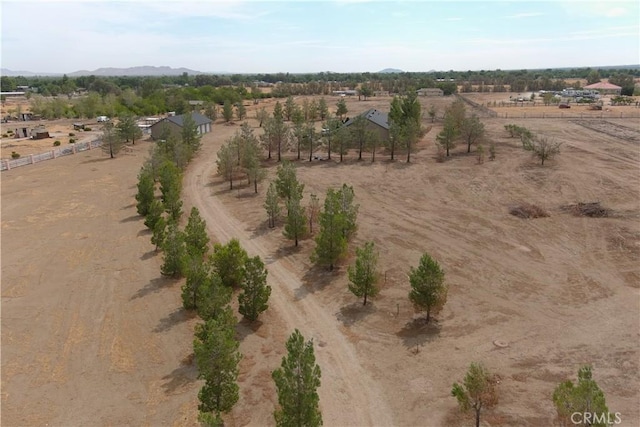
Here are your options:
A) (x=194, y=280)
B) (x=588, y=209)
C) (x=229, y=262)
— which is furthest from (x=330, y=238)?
(x=588, y=209)

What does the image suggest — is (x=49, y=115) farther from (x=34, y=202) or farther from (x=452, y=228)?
(x=452, y=228)

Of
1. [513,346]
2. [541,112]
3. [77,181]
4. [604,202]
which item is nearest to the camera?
[513,346]

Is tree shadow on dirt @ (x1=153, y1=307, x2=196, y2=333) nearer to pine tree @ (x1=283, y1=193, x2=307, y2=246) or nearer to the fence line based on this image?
pine tree @ (x1=283, y1=193, x2=307, y2=246)

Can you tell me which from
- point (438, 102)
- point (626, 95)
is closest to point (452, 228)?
point (438, 102)

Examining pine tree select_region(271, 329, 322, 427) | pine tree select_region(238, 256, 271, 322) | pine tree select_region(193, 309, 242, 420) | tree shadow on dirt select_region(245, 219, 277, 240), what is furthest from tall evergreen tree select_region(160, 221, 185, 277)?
pine tree select_region(271, 329, 322, 427)

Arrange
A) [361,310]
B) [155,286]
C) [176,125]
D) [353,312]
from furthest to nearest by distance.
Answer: [176,125] < [155,286] < [361,310] < [353,312]

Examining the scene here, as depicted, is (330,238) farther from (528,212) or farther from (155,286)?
(528,212)
